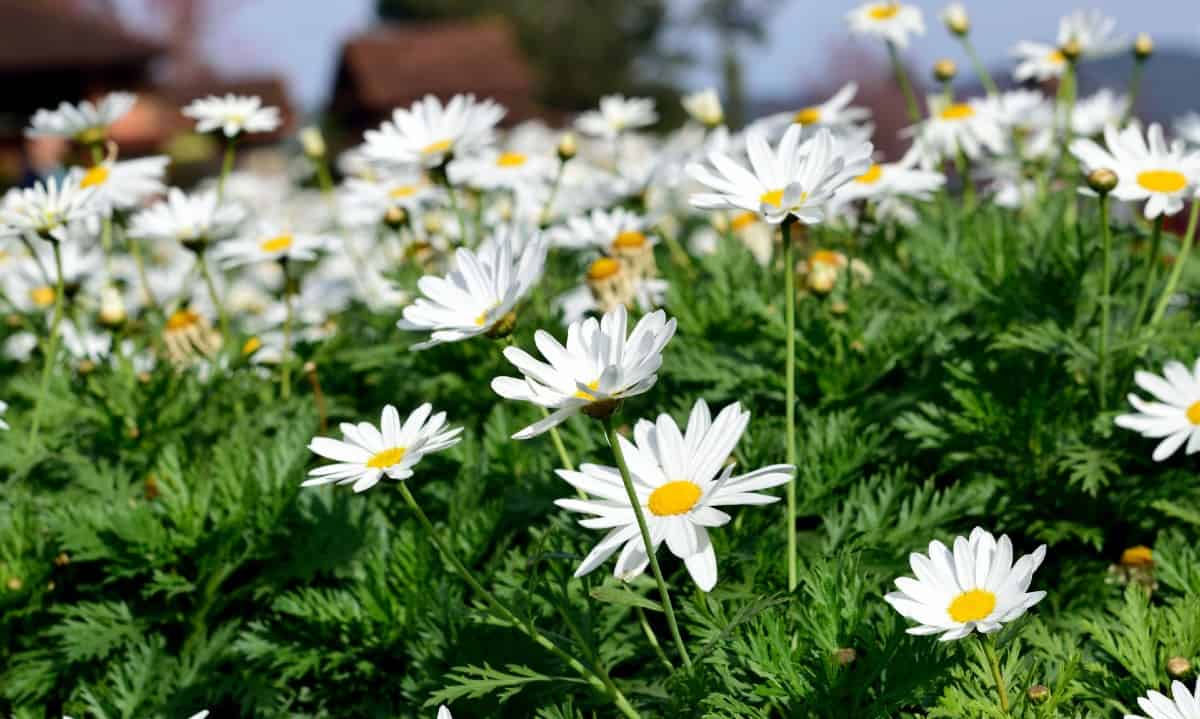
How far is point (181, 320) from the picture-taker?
140 inches

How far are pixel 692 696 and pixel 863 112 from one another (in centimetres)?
212

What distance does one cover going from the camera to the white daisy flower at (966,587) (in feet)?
4.98

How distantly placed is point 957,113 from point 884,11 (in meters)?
0.39

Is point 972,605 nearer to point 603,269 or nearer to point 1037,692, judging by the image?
point 1037,692

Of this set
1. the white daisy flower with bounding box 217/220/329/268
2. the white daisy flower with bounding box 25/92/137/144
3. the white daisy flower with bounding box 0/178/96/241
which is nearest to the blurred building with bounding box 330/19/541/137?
the white daisy flower with bounding box 25/92/137/144

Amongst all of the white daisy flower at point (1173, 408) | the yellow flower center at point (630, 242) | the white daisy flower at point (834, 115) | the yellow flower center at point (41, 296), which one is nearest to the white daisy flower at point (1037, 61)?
the white daisy flower at point (834, 115)

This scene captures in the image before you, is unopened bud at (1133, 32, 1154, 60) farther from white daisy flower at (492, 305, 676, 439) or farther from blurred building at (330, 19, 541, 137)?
blurred building at (330, 19, 541, 137)

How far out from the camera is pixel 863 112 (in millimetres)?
3461

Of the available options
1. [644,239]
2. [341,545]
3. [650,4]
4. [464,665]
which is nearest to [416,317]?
[464,665]

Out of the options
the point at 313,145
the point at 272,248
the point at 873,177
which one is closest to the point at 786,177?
the point at 873,177

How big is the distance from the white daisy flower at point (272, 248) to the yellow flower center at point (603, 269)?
26.4 inches

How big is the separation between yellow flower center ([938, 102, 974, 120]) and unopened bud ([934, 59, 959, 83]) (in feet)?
0.52

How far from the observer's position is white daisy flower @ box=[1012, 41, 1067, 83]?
12.3ft

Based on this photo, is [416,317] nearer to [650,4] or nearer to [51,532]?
[51,532]
